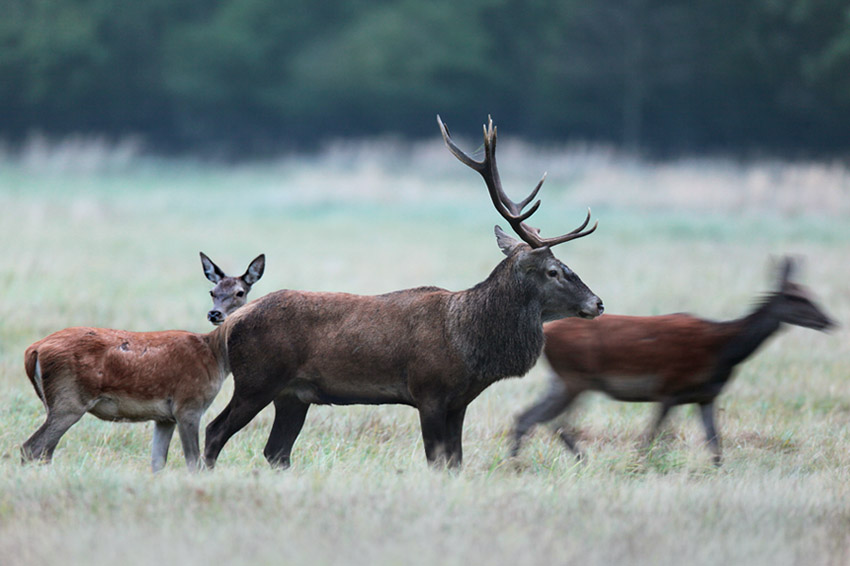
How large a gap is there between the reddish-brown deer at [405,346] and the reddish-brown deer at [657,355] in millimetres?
805

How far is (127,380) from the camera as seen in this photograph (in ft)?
22.1

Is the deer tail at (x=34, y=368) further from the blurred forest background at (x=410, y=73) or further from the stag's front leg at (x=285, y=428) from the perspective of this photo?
the blurred forest background at (x=410, y=73)

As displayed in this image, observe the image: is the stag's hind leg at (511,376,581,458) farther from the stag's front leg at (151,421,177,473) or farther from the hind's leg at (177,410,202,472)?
the stag's front leg at (151,421,177,473)

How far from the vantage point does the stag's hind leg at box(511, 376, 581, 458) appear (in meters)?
7.73

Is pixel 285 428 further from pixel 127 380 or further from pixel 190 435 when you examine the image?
pixel 127 380

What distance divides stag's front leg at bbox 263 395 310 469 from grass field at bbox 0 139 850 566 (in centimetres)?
10

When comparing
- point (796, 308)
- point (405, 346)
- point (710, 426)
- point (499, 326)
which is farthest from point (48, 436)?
point (796, 308)

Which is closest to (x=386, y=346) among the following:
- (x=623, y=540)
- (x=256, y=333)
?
(x=256, y=333)

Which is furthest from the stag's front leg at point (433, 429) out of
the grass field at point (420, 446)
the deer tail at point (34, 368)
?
the deer tail at point (34, 368)

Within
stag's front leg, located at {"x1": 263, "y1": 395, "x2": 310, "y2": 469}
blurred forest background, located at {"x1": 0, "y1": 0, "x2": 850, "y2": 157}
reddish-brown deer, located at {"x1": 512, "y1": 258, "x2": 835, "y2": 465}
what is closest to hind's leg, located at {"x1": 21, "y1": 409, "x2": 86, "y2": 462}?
stag's front leg, located at {"x1": 263, "y1": 395, "x2": 310, "y2": 469}

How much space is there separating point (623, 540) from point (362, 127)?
43.9m

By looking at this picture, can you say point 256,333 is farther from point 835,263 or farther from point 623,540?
point 835,263

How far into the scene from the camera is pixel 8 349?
35.3 feet

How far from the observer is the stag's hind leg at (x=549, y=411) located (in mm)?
7730
